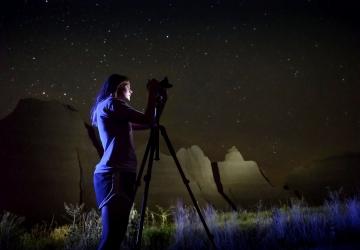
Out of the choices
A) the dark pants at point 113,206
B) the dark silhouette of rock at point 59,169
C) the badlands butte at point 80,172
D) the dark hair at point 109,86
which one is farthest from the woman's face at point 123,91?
the badlands butte at point 80,172

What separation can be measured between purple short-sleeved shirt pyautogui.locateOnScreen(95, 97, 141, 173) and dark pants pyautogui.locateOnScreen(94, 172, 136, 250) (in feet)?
0.24

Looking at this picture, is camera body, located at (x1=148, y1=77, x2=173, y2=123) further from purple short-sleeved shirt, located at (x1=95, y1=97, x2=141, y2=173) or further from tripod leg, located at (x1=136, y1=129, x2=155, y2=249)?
purple short-sleeved shirt, located at (x1=95, y1=97, x2=141, y2=173)

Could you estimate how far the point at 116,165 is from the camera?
3.03m

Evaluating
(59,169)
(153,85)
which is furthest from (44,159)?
(153,85)

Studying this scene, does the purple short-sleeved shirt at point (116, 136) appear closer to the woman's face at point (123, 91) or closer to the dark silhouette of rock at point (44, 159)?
the woman's face at point (123, 91)

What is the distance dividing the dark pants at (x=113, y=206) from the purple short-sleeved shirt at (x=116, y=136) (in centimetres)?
7

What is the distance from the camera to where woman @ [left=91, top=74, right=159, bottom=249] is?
2961 millimetres

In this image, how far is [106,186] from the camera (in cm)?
303

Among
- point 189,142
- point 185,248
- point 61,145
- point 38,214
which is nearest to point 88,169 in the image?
point 61,145

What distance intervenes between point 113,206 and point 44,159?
15.3 metres

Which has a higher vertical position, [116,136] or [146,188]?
[116,136]

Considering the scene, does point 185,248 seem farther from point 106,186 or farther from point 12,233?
point 12,233

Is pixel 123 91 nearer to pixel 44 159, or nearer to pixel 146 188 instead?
pixel 146 188

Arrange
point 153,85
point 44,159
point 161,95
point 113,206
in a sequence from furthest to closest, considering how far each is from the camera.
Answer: point 44,159 → point 161,95 → point 153,85 → point 113,206
